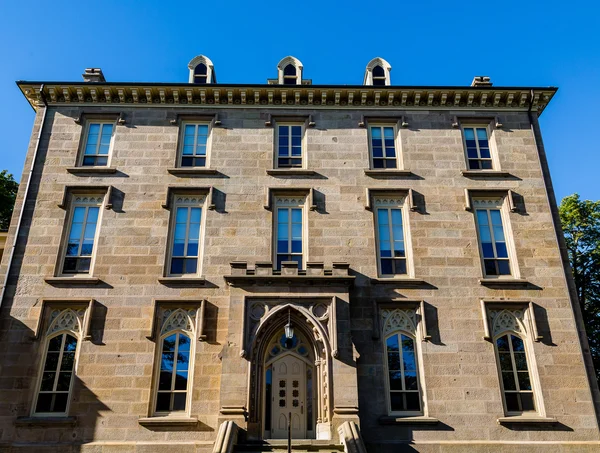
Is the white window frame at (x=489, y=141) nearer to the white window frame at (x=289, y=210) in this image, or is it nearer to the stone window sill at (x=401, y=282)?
the stone window sill at (x=401, y=282)

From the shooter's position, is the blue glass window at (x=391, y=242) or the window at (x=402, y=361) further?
the blue glass window at (x=391, y=242)

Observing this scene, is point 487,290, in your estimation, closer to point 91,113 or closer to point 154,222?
point 154,222

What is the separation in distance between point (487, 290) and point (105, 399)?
1280cm

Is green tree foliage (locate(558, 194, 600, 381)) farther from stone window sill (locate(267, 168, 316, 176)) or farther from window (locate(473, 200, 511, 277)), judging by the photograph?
stone window sill (locate(267, 168, 316, 176))

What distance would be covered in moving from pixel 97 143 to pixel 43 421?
1012 centimetres

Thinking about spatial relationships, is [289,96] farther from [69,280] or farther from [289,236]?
[69,280]

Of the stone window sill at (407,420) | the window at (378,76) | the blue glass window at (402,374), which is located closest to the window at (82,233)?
the blue glass window at (402,374)

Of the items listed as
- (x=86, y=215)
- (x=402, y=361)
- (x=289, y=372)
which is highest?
(x=86, y=215)

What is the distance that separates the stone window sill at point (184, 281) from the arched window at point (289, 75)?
9.55 meters

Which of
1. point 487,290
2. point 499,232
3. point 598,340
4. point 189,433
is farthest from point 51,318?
point 598,340

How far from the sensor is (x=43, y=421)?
14461 millimetres

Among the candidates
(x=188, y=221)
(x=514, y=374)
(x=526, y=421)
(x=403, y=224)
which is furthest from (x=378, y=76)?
(x=526, y=421)

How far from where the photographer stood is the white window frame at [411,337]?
15.1 m

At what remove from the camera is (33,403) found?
49.0ft
